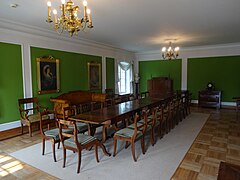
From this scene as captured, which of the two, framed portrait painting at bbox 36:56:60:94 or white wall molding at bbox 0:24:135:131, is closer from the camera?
white wall molding at bbox 0:24:135:131

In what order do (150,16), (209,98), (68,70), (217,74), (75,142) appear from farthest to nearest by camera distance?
(217,74) < (209,98) < (68,70) < (150,16) < (75,142)

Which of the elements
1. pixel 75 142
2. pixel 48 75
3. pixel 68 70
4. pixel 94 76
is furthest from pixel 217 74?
pixel 75 142

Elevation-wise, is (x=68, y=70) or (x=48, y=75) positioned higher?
(x=68, y=70)

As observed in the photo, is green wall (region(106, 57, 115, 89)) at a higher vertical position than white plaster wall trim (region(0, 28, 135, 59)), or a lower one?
lower

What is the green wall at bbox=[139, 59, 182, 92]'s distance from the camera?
8555 mm

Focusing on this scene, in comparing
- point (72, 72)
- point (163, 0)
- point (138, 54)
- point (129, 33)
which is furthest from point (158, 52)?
point (163, 0)

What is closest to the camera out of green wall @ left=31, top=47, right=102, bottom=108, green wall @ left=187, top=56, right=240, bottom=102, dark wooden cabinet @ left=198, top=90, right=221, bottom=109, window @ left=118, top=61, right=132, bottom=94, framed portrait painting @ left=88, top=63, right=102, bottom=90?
green wall @ left=31, top=47, right=102, bottom=108

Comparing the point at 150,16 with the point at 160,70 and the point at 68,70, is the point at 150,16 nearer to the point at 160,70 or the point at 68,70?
the point at 68,70

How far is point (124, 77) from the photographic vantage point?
358 inches

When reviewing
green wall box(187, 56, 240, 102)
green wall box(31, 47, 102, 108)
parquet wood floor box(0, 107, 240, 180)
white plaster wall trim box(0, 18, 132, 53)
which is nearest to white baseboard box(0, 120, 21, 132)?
Answer: parquet wood floor box(0, 107, 240, 180)

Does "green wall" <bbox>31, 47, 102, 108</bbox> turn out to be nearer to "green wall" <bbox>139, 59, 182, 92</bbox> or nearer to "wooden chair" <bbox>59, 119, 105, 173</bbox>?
"wooden chair" <bbox>59, 119, 105, 173</bbox>

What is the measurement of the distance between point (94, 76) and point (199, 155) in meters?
4.76

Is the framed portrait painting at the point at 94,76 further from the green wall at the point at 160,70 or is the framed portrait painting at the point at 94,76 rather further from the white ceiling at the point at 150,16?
the green wall at the point at 160,70

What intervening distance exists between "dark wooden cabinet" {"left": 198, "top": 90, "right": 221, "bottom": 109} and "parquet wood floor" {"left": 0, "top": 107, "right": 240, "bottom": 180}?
2.62m
